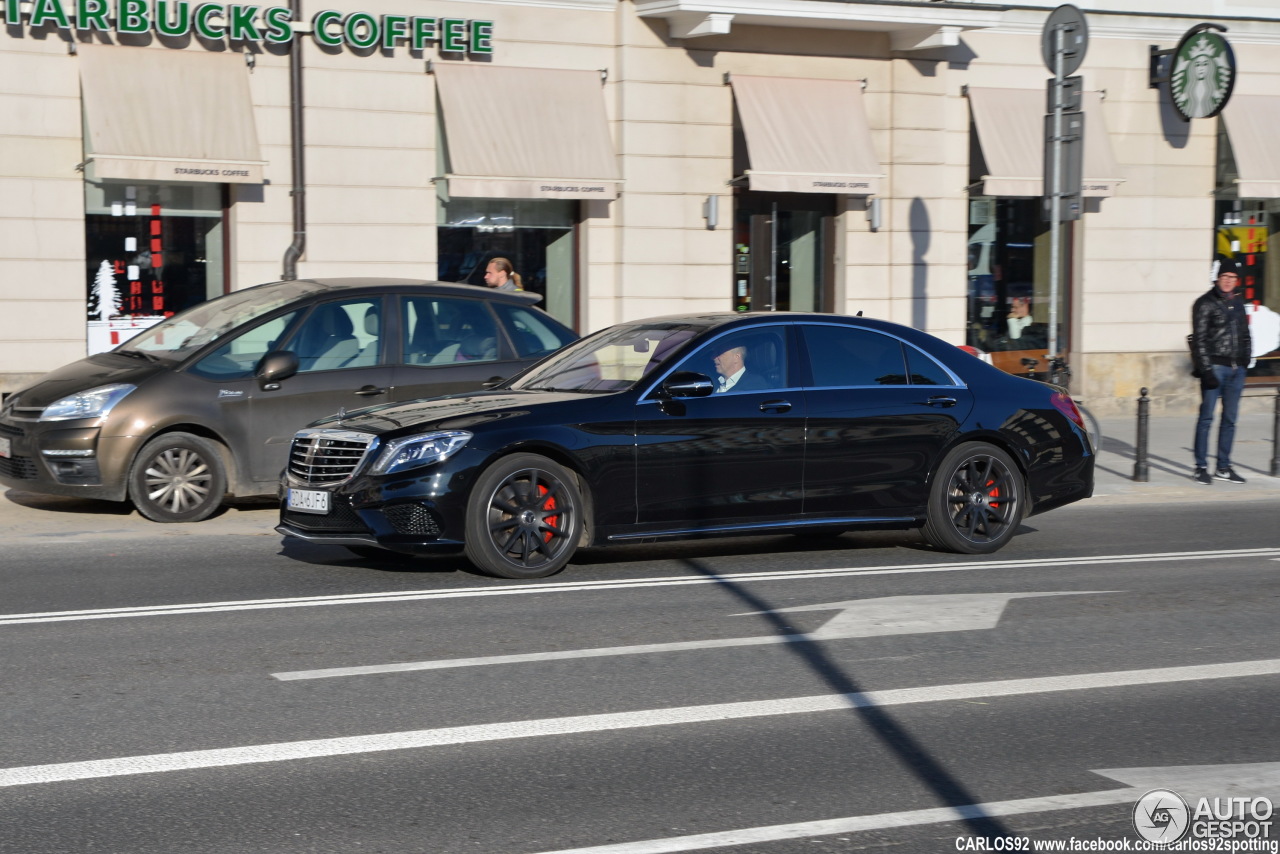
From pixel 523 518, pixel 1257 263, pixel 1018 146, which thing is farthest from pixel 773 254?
pixel 523 518

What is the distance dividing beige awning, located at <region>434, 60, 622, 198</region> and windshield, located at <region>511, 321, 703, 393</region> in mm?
7767

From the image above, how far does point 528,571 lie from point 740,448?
4.83 ft

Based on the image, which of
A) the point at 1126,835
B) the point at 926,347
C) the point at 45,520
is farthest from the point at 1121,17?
the point at 1126,835

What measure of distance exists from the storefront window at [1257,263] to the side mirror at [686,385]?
15.3 m

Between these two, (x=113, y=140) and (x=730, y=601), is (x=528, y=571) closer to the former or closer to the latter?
(x=730, y=601)

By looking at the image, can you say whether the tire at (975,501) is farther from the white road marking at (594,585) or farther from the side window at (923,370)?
the side window at (923,370)

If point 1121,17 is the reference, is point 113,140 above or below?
below

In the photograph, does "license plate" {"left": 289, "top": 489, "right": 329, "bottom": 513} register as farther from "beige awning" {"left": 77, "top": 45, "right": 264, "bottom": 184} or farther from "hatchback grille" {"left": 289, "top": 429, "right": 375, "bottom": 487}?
"beige awning" {"left": 77, "top": 45, "right": 264, "bottom": 184}

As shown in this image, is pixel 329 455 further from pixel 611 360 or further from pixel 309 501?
pixel 611 360

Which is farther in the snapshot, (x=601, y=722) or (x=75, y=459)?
(x=75, y=459)

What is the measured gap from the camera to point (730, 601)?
8320mm

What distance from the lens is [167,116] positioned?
1628cm

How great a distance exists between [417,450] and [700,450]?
1667mm

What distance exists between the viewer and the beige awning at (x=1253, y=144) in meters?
21.7
